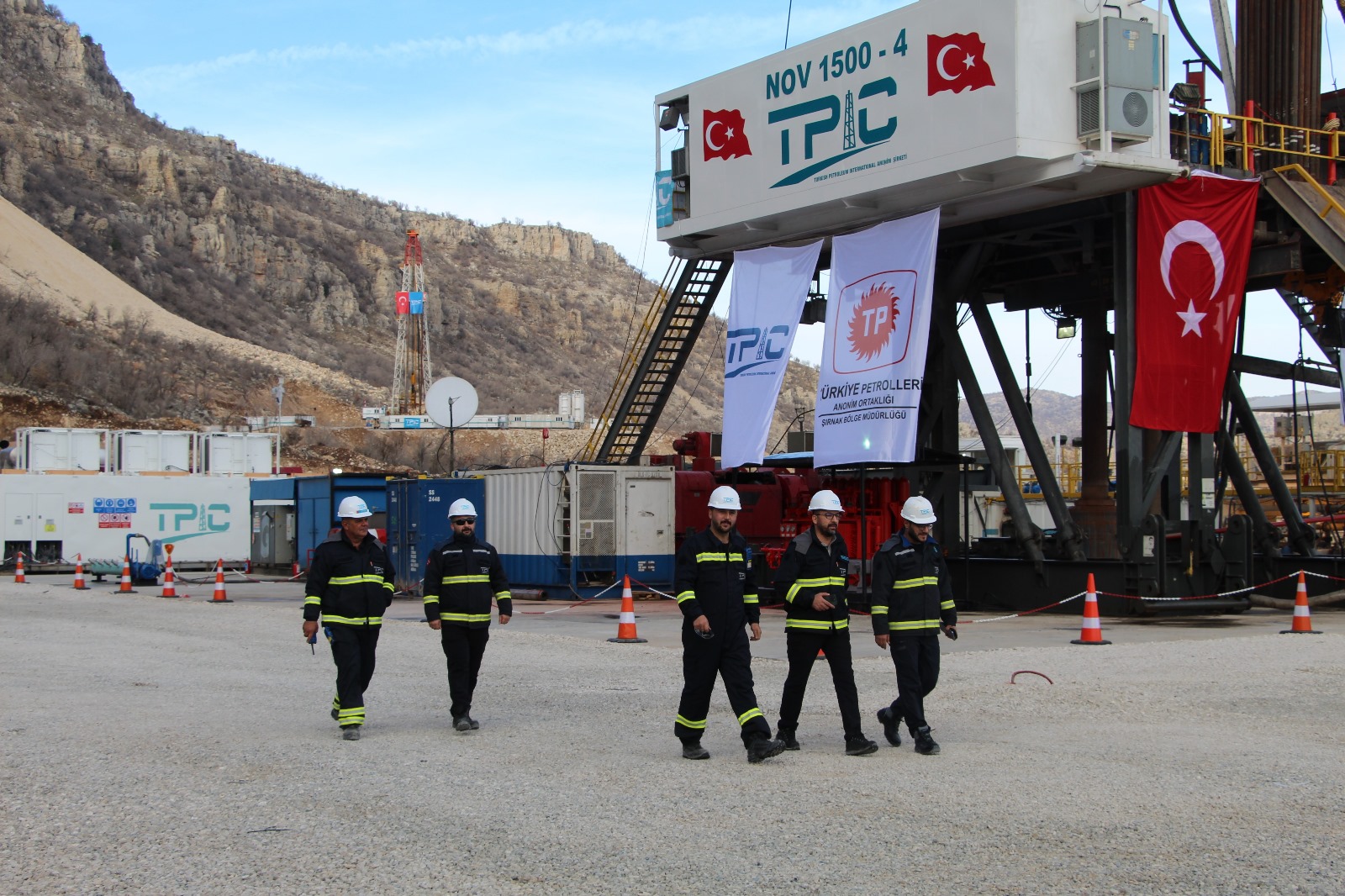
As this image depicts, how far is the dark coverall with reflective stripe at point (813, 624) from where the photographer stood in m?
9.52

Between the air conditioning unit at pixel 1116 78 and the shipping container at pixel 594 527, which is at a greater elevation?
the air conditioning unit at pixel 1116 78

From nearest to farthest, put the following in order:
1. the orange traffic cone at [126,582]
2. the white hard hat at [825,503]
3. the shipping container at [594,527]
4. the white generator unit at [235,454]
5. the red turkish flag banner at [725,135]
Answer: the white hard hat at [825,503]
the red turkish flag banner at [725,135]
the shipping container at [594,527]
the orange traffic cone at [126,582]
the white generator unit at [235,454]

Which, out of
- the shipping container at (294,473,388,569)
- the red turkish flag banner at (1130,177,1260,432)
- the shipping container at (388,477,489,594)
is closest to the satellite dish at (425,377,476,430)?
the shipping container at (388,477,489,594)

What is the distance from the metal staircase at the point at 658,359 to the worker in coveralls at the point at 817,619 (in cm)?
1978

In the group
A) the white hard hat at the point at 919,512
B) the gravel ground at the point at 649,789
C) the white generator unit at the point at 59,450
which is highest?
the white generator unit at the point at 59,450

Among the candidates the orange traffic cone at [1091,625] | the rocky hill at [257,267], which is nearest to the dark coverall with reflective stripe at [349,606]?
the orange traffic cone at [1091,625]

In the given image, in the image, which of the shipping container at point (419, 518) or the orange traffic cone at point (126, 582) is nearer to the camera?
the shipping container at point (419, 518)

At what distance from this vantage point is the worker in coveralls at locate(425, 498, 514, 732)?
1070cm

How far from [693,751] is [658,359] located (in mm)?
21861

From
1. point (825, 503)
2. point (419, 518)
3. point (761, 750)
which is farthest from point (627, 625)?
point (419, 518)

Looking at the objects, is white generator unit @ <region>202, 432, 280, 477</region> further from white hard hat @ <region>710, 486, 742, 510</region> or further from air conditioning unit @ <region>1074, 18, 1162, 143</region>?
white hard hat @ <region>710, 486, 742, 510</region>

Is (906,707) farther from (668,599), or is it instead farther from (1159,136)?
(668,599)

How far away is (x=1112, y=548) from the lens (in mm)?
32000

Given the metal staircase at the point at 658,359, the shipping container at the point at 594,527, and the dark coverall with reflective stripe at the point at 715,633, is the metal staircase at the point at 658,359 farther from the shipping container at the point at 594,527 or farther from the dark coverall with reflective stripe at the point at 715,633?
the dark coverall with reflective stripe at the point at 715,633
